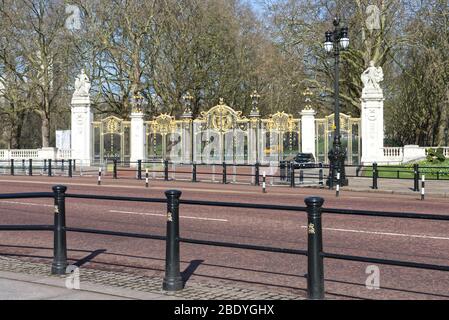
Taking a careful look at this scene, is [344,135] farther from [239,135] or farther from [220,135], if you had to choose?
[220,135]

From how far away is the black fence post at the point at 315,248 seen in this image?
677cm

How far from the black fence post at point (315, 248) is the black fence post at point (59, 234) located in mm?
3412

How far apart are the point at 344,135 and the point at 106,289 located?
34524mm

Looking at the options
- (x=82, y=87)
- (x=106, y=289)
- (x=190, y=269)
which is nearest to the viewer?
(x=106, y=289)

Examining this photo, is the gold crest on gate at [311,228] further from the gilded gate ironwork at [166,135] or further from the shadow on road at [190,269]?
the gilded gate ironwork at [166,135]

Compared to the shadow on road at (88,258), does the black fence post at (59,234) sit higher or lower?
higher

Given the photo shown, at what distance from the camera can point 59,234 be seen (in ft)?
27.9

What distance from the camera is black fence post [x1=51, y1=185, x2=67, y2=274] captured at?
27.5ft

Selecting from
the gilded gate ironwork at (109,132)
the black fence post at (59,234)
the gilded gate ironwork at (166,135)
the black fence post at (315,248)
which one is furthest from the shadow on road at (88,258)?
the gilded gate ironwork at (109,132)

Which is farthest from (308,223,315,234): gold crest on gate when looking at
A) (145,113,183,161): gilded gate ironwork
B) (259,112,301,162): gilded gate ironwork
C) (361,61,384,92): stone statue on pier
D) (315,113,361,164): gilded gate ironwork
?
(145,113,183,161): gilded gate ironwork

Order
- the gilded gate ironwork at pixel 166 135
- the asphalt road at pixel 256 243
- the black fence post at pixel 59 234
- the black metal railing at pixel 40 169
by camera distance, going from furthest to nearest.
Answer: the gilded gate ironwork at pixel 166 135 < the black metal railing at pixel 40 169 < the black fence post at pixel 59 234 < the asphalt road at pixel 256 243

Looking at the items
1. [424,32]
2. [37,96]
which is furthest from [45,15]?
[424,32]

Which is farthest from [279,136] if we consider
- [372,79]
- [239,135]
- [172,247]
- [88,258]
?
[172,247]
